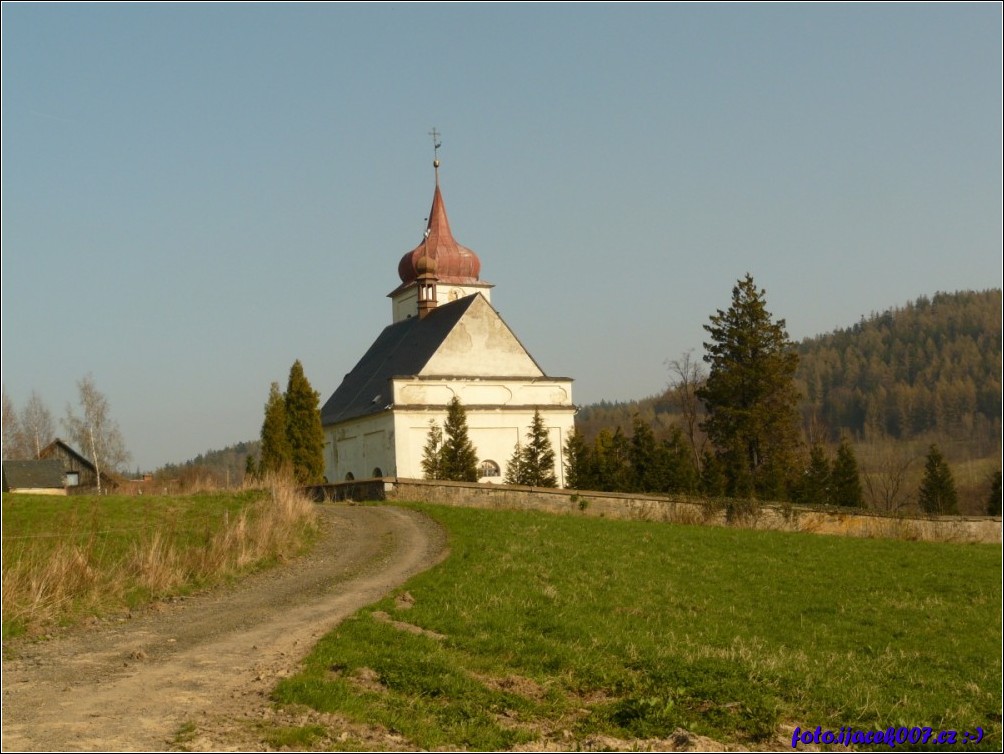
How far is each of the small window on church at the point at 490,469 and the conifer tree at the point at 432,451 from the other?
2.13 meters

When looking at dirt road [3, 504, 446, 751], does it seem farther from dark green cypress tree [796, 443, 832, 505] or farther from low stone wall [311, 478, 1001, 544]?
dark green cypress tree [796, 443, 832, 505]

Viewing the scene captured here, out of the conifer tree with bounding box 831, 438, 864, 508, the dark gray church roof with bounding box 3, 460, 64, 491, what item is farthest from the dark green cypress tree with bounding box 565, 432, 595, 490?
the dark gray church roof with bounding box 3, 460, 64, 491

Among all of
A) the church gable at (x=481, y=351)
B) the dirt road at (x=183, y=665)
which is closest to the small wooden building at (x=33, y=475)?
the church gable at (x=481, y=351)

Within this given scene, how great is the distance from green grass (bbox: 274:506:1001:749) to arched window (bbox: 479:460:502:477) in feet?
81.7

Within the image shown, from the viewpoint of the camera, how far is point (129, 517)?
20.5m

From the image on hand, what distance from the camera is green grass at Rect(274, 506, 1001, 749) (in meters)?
8.91

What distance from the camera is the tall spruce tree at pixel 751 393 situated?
144 ft

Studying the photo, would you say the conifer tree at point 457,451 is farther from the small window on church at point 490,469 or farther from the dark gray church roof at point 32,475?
the dark gray church roof at point 32,475

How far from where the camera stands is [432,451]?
147 ft

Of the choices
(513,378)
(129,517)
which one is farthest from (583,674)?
(513,378)

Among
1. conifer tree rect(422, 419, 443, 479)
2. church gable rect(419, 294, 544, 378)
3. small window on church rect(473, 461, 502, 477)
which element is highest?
church gable rect(419, 294, 544, 378)

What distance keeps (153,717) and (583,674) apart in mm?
3863

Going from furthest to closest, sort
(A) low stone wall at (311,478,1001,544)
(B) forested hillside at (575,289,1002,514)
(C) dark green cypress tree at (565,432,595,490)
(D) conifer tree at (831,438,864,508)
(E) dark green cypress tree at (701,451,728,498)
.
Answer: (B) forested hillside at (575,289,1002,514) → (D) conifer tree at (831,438,864,508) → (C) dark green cypress tree at (565,432,595,490) → (E) dark green cypress tree at (701,451,728,498) → (A) low stone wall at (311,478,1001,544)

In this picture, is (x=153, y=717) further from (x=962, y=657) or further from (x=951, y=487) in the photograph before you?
(x=951, y=487)
